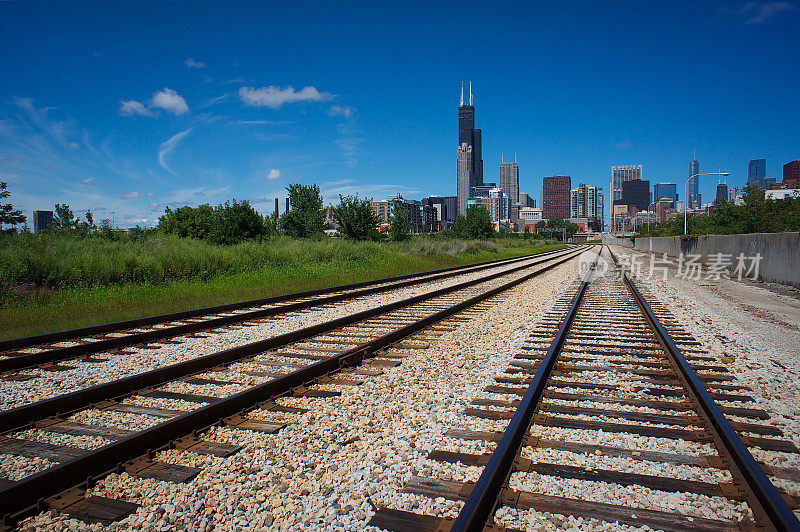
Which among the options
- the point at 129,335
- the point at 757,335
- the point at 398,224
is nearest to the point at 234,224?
the point at 398,224

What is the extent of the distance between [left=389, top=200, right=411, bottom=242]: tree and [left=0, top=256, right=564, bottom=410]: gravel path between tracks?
106 ft

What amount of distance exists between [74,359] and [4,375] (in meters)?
0.88

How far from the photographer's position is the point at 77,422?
4.36 m

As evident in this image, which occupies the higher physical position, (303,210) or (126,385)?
(303,210)

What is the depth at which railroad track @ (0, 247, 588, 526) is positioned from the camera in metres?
3.09

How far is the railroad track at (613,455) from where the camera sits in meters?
2.89

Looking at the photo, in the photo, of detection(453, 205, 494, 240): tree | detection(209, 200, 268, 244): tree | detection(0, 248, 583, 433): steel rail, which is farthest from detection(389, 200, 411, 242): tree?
detection(0, 248, 583, 433): steel rail

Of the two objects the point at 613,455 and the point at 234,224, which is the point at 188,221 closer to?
the point at 234,224

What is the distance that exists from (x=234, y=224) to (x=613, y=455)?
42192 mm

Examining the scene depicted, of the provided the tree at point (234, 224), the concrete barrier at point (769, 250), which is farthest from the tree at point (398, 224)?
the concrete barrier at point (769, 250)

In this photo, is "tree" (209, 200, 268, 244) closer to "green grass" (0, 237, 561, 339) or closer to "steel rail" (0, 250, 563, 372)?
"green grass" (0, 237, 561, 339)

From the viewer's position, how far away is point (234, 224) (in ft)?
139

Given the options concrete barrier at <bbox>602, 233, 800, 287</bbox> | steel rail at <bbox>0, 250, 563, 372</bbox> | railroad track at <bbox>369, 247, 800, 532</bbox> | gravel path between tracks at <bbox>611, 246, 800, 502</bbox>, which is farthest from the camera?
concrete barrier at <bbox>602, 233, 800, 287</bbox>

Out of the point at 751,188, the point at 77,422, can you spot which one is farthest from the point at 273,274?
the point at 751,188
